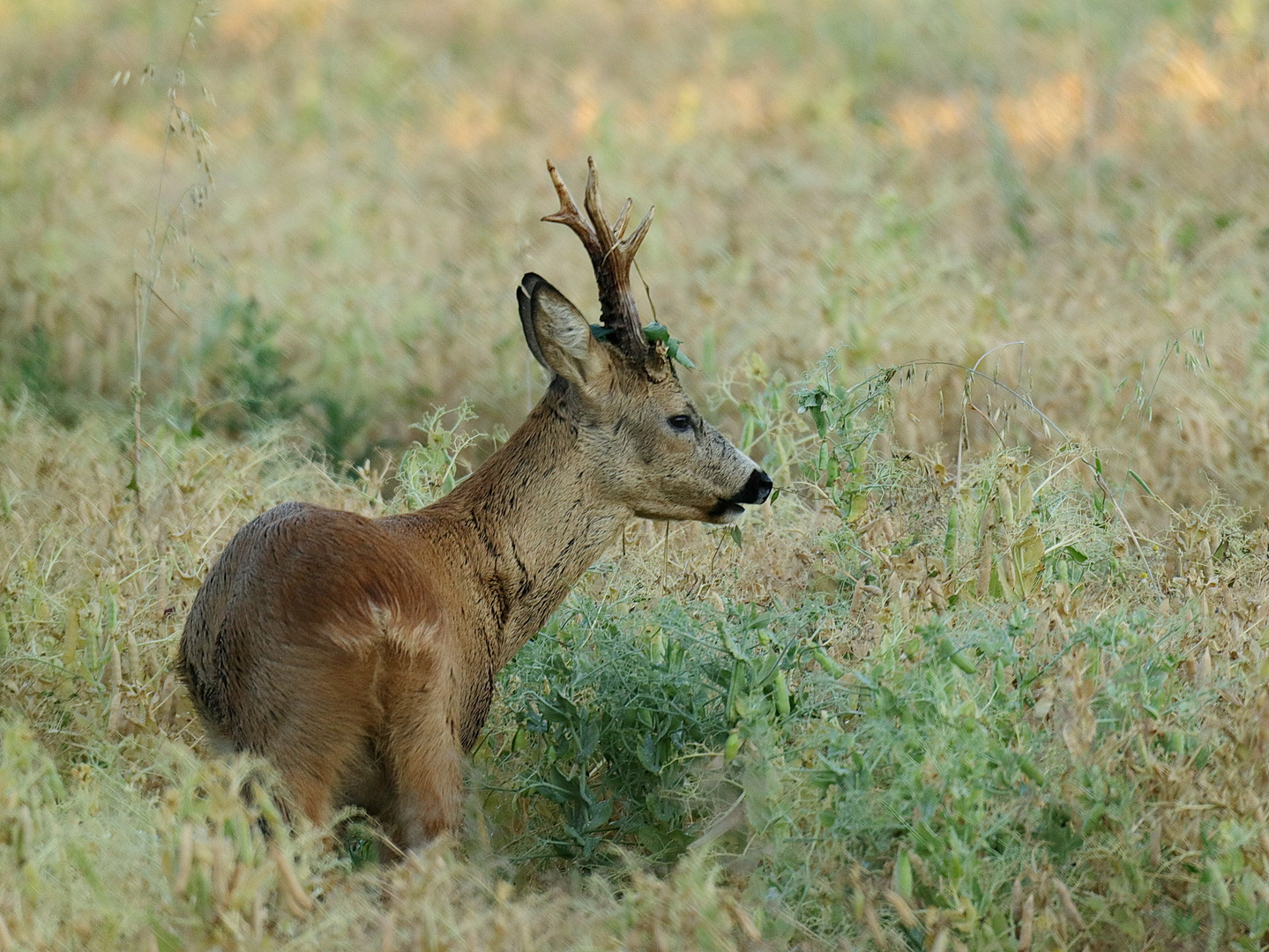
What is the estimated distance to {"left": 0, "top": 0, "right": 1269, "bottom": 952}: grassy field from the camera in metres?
3.37

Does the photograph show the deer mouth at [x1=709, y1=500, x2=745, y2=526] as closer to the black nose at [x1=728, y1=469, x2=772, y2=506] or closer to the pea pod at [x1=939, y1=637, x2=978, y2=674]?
the black nose at [x1=728, y1=469, x2=772, y2=506]

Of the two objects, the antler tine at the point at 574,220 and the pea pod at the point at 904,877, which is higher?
the antler tine at the point at 574,220

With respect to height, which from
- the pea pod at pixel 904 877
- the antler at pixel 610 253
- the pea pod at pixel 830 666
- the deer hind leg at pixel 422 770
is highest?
the antler at pixel 610 253

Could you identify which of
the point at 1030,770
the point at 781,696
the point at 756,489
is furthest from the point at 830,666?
the point at 756,489

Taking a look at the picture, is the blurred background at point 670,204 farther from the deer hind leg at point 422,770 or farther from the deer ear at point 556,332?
the deer hind leg at point 422,770

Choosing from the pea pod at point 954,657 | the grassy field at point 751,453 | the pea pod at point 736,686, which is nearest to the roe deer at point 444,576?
the grassy field at point 751,453

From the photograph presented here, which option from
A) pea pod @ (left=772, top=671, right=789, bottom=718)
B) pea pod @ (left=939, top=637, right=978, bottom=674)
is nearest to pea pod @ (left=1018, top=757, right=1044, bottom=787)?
pea pod @ (left=939, top=637, right=978, bottom=674)

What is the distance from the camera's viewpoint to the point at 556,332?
13.6 ft

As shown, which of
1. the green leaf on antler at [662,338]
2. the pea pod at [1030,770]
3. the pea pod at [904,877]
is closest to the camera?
the pea pod at [904,877]

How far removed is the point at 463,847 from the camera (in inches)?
155

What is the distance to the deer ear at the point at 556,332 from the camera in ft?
13.4

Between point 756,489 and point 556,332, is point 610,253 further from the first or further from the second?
point 756,489

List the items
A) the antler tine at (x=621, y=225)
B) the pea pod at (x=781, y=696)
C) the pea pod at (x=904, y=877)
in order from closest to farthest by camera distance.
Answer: the pea pod at (x=904, y=877) → the pea pod at (x=781, y=696) → the antler tine at (x=621, y=225)

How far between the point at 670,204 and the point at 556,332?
19.8 ft
